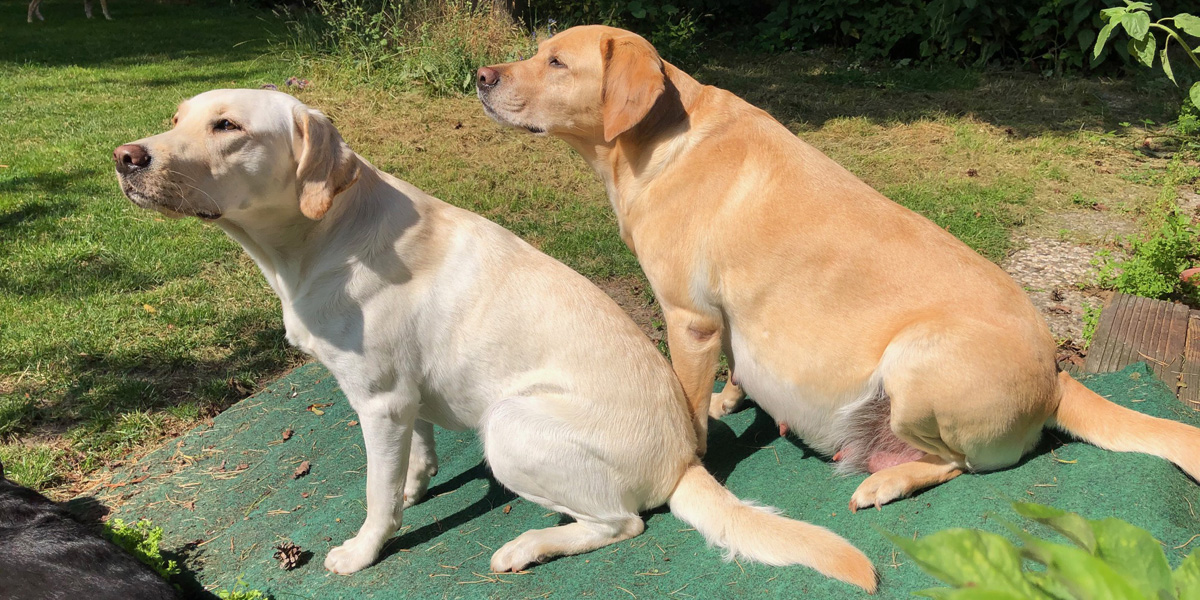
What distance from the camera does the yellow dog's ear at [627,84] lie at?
3.34 m

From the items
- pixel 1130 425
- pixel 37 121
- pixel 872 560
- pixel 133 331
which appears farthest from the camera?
pixel 37 121

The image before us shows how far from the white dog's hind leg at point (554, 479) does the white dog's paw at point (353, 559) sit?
48cm

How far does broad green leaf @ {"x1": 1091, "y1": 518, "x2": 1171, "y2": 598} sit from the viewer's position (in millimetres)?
850

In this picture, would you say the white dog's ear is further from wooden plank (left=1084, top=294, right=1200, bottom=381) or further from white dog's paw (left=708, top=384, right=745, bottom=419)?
wooden plank (left=1084, top=294, right=1200, bottom=381)

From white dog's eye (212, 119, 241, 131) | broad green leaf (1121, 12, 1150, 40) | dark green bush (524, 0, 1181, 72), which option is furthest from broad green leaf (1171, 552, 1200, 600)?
dark green bush (524, 0, 1181, 72)

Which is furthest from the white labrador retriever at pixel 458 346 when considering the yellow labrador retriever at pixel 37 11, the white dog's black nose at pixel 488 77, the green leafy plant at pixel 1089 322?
the yellow labrador retriever at pixel 37 11

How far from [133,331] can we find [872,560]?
14.7 ft

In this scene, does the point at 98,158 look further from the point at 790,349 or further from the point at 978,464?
the point at 978,464

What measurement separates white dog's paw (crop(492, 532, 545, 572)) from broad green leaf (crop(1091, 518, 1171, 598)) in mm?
2352

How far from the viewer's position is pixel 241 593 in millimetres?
2871

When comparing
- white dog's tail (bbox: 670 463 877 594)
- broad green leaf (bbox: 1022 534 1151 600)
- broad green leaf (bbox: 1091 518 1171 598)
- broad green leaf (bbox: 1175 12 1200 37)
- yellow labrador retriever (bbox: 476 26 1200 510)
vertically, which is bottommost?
white dog's tail (bbox: 670 463 877 594)

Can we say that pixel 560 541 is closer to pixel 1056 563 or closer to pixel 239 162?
pixel 239 162

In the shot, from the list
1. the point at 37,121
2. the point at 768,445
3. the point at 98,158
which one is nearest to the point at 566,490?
the point at 768,445

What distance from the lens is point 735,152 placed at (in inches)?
134
